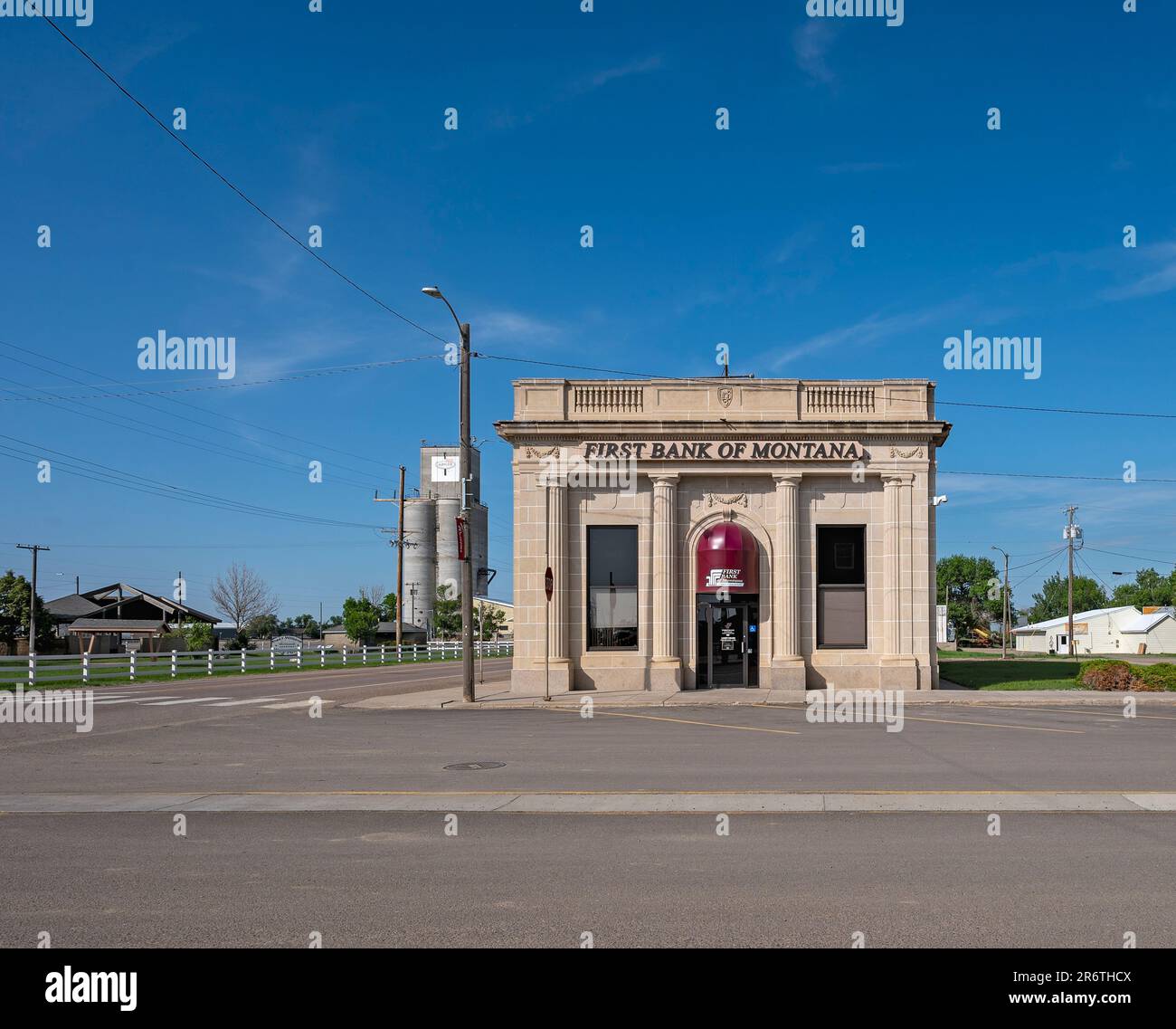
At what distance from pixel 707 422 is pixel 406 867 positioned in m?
21.0

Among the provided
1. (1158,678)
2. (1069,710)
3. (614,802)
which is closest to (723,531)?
(1069,710)

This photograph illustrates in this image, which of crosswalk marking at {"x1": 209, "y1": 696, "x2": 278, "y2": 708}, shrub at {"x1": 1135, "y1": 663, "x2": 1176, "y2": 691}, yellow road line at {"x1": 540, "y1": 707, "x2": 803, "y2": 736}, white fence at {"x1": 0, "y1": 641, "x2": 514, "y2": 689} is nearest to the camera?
yellow road line at {"x1": 540, "y1": 707, "x2": 803, "y2": 736}

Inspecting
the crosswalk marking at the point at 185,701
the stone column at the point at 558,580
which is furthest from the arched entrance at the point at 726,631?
the crosswalk marking at the point at 185,701

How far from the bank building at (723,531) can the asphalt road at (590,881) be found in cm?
1766

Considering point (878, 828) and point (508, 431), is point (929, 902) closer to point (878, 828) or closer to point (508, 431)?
point (878, 828)

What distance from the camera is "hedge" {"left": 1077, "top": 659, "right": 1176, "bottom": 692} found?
2734cm

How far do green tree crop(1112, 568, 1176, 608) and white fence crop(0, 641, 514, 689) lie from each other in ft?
414

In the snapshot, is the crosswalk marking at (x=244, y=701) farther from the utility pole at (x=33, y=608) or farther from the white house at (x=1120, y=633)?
the white house at (x=1120, y=633)

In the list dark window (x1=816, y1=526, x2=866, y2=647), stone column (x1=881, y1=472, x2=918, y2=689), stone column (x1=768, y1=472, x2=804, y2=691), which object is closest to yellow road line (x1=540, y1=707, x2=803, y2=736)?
stone column (x1=768, y1=472, x2=804, y2=691)

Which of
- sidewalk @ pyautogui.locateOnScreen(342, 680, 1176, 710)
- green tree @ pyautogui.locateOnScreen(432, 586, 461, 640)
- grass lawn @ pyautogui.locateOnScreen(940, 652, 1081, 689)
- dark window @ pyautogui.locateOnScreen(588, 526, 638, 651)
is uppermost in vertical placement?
dark window @ pyautogui.locateOnScreen(588, 526, 638, 651)

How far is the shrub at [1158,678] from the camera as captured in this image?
27.3 m

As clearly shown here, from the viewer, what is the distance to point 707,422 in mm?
27891

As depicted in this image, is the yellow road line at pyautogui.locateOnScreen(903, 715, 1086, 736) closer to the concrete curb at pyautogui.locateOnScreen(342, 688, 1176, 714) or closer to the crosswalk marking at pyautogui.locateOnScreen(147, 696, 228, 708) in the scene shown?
the concrete curb at pyautogui.locateOnScreen(342, 688, 1176, 714)
